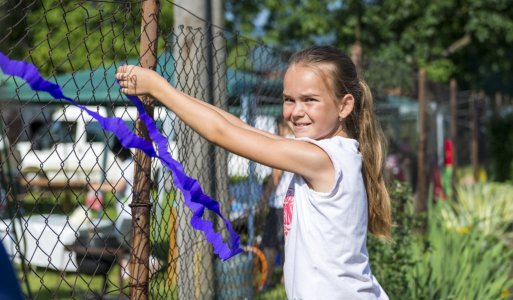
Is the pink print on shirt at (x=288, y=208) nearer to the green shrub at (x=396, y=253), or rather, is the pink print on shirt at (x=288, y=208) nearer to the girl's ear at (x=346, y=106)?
the girl's ear at (x=346, y=106)

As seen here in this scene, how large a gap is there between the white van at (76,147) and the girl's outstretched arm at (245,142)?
1.09 ft

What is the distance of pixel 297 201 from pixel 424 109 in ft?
22.2

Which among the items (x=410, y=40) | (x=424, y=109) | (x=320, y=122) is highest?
(x=410, y=40)

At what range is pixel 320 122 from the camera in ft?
8.30

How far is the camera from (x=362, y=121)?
2730mm

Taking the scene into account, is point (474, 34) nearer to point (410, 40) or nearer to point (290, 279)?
point (410, 40)

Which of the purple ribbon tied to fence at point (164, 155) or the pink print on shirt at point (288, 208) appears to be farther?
the pink print on shirt at point (288, 208)

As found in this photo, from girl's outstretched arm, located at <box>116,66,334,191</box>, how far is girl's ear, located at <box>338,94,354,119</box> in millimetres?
265

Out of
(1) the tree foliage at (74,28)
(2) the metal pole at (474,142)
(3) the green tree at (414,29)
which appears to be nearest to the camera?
(1) the tree foliage at (74,28)

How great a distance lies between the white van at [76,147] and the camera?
2.67m

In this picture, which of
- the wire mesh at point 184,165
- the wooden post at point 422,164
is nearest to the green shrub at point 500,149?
the wooden post at point 422,164

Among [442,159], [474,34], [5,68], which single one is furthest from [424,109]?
[474,34]

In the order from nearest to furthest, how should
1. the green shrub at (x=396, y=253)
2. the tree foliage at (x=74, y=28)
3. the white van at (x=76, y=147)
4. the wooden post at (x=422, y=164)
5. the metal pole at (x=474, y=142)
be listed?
the tree foliage at (x=74, y=28) < the white van at (x=76, y=147) < the green shrub at (x=396, y=253) < the wooden post at (x=422, y=164) < the metal pole at (x=474, y=142)

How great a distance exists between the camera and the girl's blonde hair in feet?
8.52
